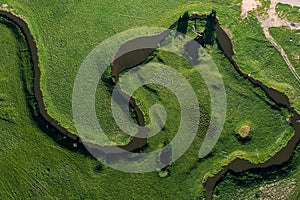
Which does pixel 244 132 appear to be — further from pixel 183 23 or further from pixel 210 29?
pixel 183 23

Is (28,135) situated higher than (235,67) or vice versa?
(235,67)

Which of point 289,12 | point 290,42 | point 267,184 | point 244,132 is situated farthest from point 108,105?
point 289,12

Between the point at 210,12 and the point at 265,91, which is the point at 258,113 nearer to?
the point at 265,91

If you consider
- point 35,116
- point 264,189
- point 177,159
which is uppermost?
point 35,116

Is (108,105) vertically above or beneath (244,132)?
above

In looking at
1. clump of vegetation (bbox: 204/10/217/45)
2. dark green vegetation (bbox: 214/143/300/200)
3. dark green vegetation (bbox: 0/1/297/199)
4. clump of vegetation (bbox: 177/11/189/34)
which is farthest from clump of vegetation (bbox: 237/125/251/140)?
clump of vegetation (bbox: 177/11/189/34)

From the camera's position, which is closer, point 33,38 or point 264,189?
point 264,189

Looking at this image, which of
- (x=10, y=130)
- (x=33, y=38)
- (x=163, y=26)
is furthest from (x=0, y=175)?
(x=163, y=26)

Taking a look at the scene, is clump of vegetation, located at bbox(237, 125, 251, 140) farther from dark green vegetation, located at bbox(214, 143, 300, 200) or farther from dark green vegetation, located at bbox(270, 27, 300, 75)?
dark green vegetation, located at bbox(270, 27, 300, 75)
